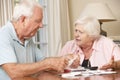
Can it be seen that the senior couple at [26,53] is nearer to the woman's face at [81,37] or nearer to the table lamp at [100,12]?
the woman's face at [81,37]

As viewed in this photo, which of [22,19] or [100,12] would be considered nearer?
[22,19]

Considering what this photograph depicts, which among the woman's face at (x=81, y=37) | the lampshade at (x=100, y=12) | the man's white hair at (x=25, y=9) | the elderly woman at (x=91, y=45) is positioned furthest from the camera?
the lampshade at (x=100, y=12)

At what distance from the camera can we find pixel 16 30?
6.50ft

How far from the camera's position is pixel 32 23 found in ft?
6.48

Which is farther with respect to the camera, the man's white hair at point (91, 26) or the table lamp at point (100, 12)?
the table lamp at point (100, 12)

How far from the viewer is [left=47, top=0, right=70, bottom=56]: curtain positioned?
148 inches

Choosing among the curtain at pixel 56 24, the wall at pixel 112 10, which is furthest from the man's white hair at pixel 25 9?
the wall at pixel 112 10

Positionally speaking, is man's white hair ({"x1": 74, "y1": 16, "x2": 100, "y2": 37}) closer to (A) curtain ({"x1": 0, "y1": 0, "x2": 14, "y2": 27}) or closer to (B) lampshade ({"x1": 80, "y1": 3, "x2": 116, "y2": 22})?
(B) lampshade ({"x1": 80, "y1": 3, "x2": 116, "y2": 22})

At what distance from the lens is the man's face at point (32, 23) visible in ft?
6.42

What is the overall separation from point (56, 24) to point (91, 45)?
1056 mm

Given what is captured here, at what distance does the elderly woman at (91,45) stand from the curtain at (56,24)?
0.84m

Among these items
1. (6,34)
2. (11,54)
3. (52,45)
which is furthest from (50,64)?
(52,45)

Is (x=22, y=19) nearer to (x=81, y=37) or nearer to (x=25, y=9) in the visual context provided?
(x=25, y=9)

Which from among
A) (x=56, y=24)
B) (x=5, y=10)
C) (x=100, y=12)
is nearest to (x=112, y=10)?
(x=100, y=12)
